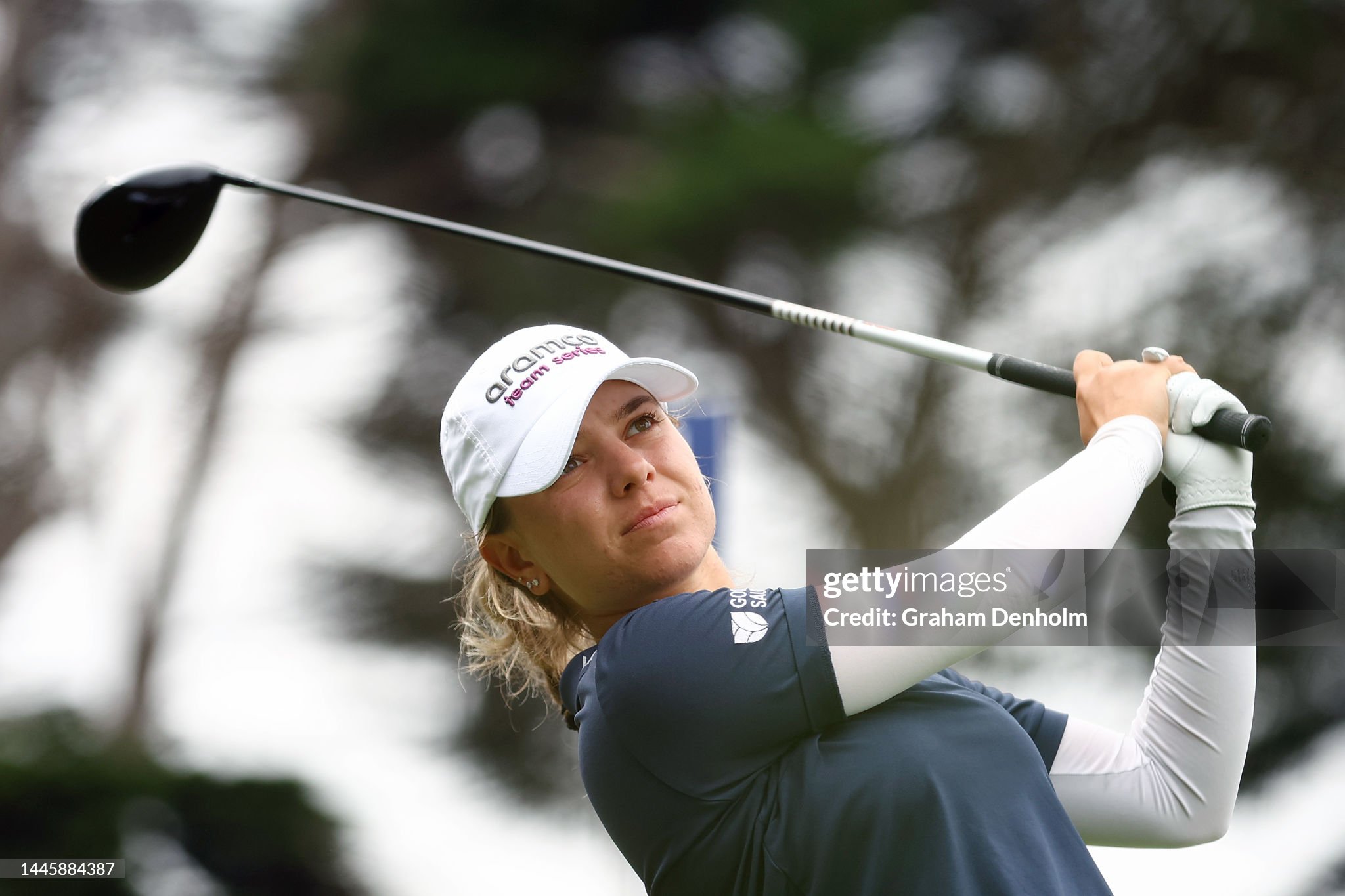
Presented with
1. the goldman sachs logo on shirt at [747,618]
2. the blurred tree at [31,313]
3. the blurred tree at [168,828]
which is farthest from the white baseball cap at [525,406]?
the blurred tree at [31,313]

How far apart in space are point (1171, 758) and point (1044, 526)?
452mm

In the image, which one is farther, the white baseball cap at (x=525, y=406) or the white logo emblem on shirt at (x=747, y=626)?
the white baseball cap at (x=525, y=406)

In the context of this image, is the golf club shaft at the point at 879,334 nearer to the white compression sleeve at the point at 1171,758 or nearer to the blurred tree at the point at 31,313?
the white compression sleeve at the point at 1171,758

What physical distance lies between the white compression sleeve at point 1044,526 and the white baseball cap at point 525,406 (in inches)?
14.5

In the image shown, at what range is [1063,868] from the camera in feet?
3.42

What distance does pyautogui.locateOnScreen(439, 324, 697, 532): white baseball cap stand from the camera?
1216 mm

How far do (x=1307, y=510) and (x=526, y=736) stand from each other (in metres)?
2.02

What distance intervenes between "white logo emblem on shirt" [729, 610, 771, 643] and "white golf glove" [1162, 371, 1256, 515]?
366mm

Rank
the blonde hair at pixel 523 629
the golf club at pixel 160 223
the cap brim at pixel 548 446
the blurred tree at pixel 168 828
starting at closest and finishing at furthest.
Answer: the cap brim at pixel 548 446, the blonde hair at pixel 523 629, the golf club at pixel 160 223, the blurred tree at pixel 168 828

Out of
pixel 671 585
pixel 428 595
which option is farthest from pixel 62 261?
pixel 671 585

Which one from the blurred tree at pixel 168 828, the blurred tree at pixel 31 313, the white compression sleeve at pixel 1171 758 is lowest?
the blurred tree at pixel 168 828

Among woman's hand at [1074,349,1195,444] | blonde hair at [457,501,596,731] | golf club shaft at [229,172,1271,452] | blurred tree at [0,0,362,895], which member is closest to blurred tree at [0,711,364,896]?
blurred tree at [0,0,362,895]

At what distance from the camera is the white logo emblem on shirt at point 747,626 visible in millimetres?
1019

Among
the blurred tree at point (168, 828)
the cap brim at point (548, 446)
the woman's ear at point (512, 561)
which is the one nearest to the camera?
the cap brim at point (548, 446)
